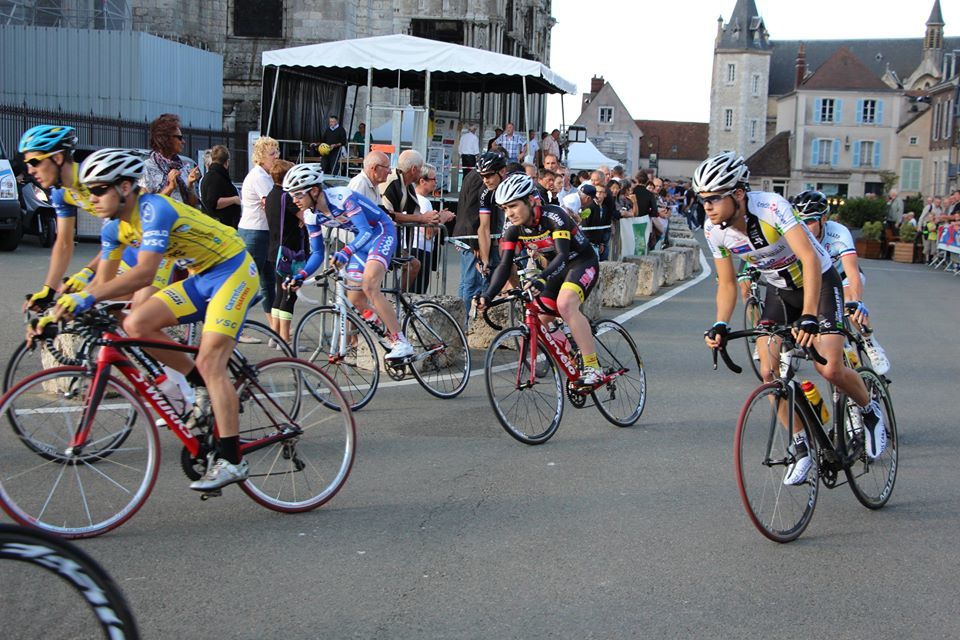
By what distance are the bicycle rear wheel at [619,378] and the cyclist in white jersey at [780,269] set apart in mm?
1801

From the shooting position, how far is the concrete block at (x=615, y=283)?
16.0 m

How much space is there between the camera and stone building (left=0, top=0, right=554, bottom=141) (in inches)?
1625

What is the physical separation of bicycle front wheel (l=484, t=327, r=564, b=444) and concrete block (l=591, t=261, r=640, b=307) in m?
8.09

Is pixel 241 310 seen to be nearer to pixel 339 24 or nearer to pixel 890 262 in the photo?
pixel 890 262

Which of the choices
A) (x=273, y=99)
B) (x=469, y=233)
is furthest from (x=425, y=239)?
(x=273, y=99)

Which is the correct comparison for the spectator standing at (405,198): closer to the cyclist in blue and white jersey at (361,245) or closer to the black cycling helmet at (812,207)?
the cyclist in blue and white jersey at (361,245)

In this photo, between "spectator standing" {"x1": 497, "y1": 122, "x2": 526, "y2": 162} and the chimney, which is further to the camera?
the chimney

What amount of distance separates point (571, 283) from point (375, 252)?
165 centimetres

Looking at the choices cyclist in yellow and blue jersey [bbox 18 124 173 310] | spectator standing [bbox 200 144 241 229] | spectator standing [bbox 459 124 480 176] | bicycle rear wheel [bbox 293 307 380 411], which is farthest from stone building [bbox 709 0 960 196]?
cyclist in yellow and blue jersey [bbox 18 124 173 310]

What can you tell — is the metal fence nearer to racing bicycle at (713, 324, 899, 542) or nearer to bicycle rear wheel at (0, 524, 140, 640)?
racing bicycle at (713, 324, 899, 542)

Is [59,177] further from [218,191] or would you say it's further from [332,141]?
→ [332,141]

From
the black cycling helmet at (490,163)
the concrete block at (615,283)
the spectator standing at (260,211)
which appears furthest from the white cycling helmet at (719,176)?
the concrete block at (615,283)

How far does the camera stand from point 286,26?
42.7 meters

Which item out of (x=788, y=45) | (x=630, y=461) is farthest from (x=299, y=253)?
(x=788, y=45)
